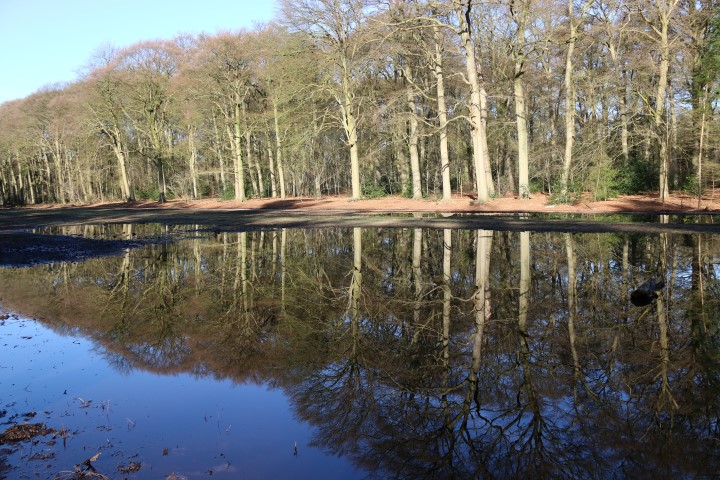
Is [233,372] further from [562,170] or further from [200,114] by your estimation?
[200,114]

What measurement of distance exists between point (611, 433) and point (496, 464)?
107 centimetres

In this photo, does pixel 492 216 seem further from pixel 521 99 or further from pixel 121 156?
pixel 121 156

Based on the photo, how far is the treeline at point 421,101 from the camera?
2769cm

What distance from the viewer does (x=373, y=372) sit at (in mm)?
5281

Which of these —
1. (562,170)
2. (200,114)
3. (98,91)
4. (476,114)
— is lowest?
(562,170)

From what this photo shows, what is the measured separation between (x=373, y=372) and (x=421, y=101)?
32972mm

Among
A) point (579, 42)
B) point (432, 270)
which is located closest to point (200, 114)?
point (579, 42)

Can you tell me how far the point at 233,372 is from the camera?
217 inches

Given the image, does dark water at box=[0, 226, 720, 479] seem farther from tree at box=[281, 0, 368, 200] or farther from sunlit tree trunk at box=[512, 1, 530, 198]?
tree at box=[281, 0, 368, 200]

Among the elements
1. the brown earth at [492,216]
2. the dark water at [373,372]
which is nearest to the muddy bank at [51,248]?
the brown earth at [492,216]

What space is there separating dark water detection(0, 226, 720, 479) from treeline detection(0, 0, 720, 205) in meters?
19.0

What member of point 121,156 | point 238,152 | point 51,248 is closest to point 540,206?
point 51,248

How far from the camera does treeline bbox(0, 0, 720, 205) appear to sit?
27.7m

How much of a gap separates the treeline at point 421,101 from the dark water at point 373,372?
62.4 feet
